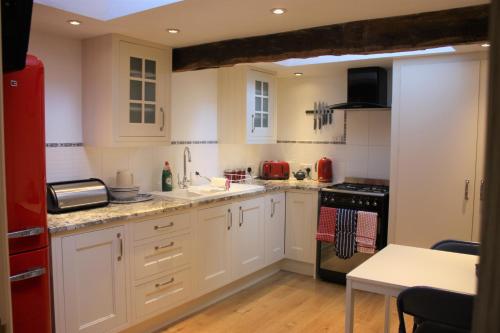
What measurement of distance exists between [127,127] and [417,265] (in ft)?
7.14

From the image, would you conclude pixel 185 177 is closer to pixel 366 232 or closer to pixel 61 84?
pixel 61 84

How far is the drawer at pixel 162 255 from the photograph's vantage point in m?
2.89

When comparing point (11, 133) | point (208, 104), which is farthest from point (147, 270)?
point (208, 104)

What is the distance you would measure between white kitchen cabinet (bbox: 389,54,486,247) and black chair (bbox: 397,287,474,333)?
73.3 inches

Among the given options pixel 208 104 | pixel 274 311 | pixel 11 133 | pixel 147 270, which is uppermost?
pixel 208 104

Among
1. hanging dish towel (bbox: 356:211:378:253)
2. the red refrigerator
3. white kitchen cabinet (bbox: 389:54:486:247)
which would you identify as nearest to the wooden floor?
hanging dish towel (bbox: 356:211:378:253)

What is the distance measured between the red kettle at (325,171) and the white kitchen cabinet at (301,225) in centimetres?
48

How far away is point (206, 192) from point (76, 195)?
1250 mm

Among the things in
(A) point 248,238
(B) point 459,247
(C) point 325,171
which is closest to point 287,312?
(A) point 248,238

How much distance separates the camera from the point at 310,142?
4.86 m

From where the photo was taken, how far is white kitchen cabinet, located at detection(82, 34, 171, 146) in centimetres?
303

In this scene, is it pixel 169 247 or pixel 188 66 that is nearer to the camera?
pixel 169 247

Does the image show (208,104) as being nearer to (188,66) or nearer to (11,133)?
(188,66)

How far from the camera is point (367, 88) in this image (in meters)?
4.08
